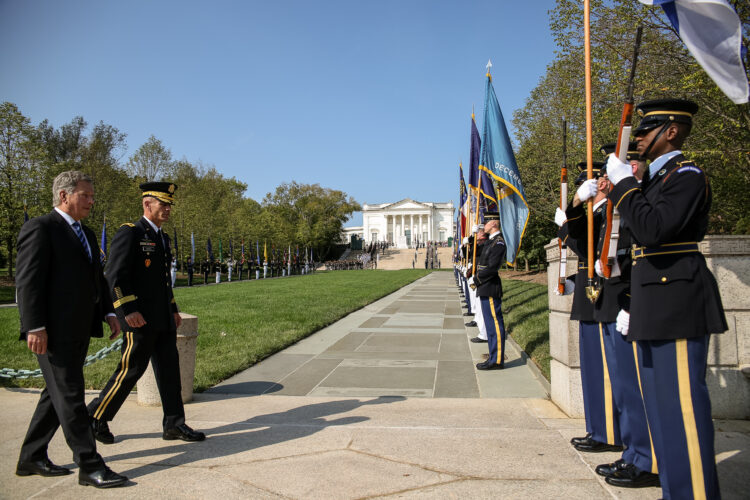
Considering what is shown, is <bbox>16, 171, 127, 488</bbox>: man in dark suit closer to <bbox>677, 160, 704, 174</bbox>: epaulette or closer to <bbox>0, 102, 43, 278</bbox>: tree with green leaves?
<bbox>677, 160, 704, 174</bbox>: epaulette

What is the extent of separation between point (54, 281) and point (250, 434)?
198 cm

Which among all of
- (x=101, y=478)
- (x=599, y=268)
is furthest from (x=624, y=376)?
(x=101, y=478)

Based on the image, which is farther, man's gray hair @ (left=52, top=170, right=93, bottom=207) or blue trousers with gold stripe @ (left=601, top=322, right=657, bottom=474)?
man's gray hair @ (left=52, top=170, right=93, bottom=207)

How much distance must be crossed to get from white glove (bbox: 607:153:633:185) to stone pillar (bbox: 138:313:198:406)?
4.18m

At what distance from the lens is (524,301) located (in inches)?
636

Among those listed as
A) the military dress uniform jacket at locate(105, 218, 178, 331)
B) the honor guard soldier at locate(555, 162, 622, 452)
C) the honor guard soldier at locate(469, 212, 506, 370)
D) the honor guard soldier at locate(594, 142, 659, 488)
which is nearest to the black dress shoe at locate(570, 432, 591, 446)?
the honor guard soldier at locate(555, 162, 622, 452)

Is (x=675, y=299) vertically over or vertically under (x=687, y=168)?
under

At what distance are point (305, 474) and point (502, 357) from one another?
14.7 ft

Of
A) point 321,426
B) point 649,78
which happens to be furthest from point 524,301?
point 321,426

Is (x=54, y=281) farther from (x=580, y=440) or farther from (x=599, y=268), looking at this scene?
(x=580, y=440)

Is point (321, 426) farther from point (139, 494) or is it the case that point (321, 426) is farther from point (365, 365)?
point (365, 365)

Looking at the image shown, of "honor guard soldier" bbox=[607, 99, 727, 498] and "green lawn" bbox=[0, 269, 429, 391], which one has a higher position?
"honor guard soldier" bbox=[607, 99, 727, 498]

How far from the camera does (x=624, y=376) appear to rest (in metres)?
3.83

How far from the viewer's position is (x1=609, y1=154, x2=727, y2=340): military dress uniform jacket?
2867 mm
